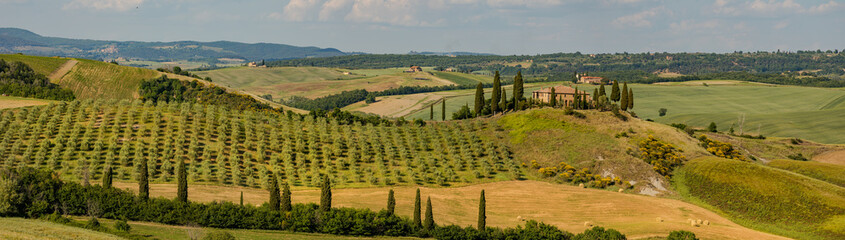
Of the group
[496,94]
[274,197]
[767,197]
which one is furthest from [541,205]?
[496,94]

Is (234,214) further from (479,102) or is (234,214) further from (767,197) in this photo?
(479,102)

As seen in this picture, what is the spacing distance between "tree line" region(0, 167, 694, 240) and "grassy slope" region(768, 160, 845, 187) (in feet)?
161

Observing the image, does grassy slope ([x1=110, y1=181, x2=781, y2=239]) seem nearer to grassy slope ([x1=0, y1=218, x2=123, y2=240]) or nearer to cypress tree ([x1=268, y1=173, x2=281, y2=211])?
cypress tree ([x1=268, y1=173, x2=281, y2=211])

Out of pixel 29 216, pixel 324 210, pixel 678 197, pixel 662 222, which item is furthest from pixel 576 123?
pixel 29 216

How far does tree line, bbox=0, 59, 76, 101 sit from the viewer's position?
13788 cm

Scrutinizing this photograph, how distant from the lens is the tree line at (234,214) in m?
62.9

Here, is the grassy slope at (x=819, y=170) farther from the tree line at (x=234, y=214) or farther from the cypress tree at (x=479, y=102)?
the cypress tree at (x=479, y=102)

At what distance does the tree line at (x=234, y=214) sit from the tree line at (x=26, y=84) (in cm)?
8353

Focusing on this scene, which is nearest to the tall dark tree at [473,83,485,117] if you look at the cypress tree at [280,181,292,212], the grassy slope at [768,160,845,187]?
the grassy slope at [768,160,845,187]

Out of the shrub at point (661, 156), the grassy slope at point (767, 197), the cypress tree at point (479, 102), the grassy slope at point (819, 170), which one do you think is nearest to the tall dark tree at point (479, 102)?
the cypress tree at point (479, 102)

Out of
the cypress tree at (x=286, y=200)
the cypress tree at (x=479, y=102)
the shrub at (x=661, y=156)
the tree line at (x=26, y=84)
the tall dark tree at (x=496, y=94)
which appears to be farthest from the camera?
the tree line at (x=26, y=84)

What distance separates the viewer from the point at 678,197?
3388 inches

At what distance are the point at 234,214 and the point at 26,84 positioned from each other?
389 ft

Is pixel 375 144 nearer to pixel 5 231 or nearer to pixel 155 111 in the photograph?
pixel 155 111
